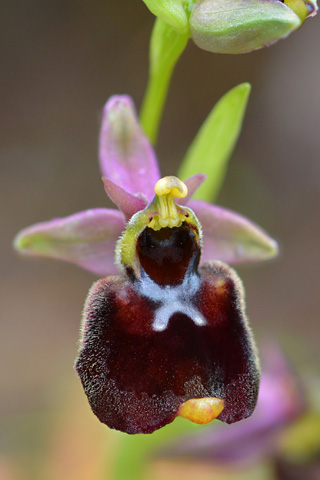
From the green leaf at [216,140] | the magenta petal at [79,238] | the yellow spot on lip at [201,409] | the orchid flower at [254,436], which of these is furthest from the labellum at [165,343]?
the orchid flower at [254,436]

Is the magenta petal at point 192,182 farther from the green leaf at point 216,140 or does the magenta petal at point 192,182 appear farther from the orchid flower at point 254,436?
the orchid flower at point 254,436

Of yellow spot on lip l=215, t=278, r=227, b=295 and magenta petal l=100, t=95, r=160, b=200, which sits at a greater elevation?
magenta petal l=100, t=95, r=160, b=200

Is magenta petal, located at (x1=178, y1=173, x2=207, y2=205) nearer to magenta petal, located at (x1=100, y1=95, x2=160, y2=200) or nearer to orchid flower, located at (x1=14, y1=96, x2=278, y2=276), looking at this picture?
orchid flower, located at (x1=14, y1=96, x2=278, y2=276)

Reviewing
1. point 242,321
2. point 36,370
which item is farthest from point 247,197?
point 242,321

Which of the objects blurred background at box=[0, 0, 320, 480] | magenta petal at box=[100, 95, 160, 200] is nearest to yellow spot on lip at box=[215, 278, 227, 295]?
magenta petal at box=[100, 95, 160, 200]

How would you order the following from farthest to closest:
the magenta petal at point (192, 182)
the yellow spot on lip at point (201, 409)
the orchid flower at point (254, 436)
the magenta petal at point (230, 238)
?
the orchid flower at point (254, 436)
the magenta petal at point (230, 238)
the magenta petal at point (192, 182)
the yellow spot on lip at point (201, 409)

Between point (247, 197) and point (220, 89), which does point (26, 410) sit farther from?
point (220, 89)
